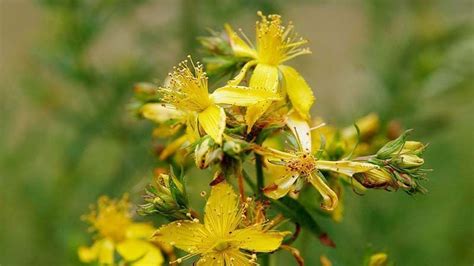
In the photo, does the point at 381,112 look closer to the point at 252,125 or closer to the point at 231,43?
the point at 231,43

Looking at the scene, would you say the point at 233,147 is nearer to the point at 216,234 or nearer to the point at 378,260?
the point at 216,234

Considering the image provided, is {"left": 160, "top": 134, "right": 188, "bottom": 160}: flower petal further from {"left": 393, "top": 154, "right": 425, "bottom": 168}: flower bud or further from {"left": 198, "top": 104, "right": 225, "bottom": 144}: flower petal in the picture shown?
{"left": 393, "top": 154, "right": 425, "bottom": 168}: flower bud

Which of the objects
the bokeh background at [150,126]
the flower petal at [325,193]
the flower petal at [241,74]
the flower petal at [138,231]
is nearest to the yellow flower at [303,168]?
the flower petal at [325,193]

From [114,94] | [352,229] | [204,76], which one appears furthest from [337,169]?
[114,94]

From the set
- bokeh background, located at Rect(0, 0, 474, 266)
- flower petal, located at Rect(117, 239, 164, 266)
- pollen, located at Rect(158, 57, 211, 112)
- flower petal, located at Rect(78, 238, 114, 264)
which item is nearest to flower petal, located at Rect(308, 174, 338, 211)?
pollen, located at Rect(158, 57, 211, 112)

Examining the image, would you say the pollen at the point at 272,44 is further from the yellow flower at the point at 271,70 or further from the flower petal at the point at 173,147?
the flower petal at the point at 173,147
